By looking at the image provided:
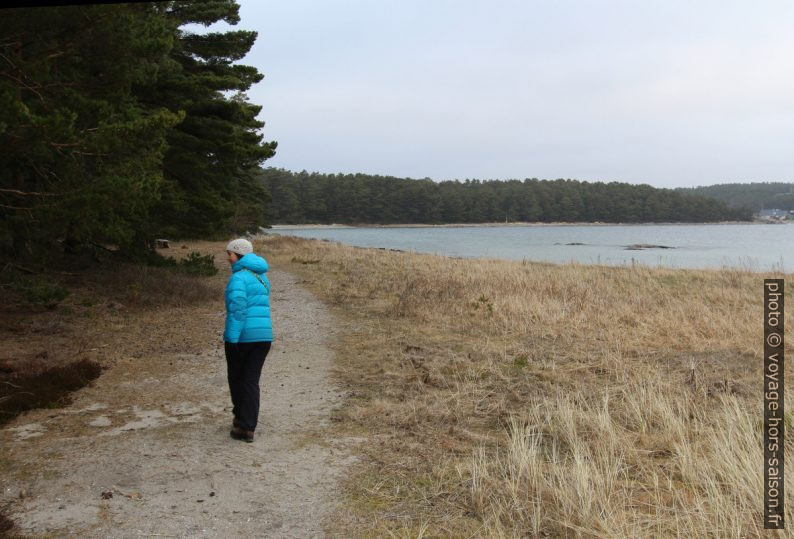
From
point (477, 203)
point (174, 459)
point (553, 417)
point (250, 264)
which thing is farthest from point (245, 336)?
point (477, 203)

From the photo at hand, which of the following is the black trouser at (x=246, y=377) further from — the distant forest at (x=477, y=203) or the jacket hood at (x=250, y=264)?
the distant forest at (x=477, y=203)

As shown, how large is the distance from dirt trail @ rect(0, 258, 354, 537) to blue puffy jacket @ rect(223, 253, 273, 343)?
964 millimetres

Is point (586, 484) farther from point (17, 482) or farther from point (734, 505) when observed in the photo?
point (17, 482)

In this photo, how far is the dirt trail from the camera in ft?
12.1

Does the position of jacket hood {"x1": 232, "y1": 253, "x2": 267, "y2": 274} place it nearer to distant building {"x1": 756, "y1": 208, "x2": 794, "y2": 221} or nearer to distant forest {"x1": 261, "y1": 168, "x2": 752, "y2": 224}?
distant forest {"x1": 261, "y1": 168, "x2": 752, "y2": 224}

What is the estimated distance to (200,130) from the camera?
14.6 meters

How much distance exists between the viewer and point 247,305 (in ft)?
16.9

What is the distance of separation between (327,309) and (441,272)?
7.68 meters

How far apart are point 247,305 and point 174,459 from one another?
1.41 meters

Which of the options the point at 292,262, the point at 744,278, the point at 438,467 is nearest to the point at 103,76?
the point at 438,467

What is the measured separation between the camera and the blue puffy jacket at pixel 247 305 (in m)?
5.05

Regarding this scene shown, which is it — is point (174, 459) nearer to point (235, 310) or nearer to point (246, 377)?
point (246, 377)

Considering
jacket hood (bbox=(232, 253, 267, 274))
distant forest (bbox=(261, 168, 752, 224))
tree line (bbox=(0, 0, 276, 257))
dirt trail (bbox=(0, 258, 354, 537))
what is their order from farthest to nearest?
distant forest (bbox=(261, 168, 752, 224)) < tree line (bbox=(0, 0, 276, 257)) < jacket hood (bbox=(232, 253, 267, 274)) < dirt trail (bbox=(0, 258, 354, 537))

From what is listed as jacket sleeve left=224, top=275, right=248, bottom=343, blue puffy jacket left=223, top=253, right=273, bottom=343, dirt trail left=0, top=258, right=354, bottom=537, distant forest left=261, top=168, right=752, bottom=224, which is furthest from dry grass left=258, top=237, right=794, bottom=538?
distant forest left=261, top=168, right=752, bottom=224
